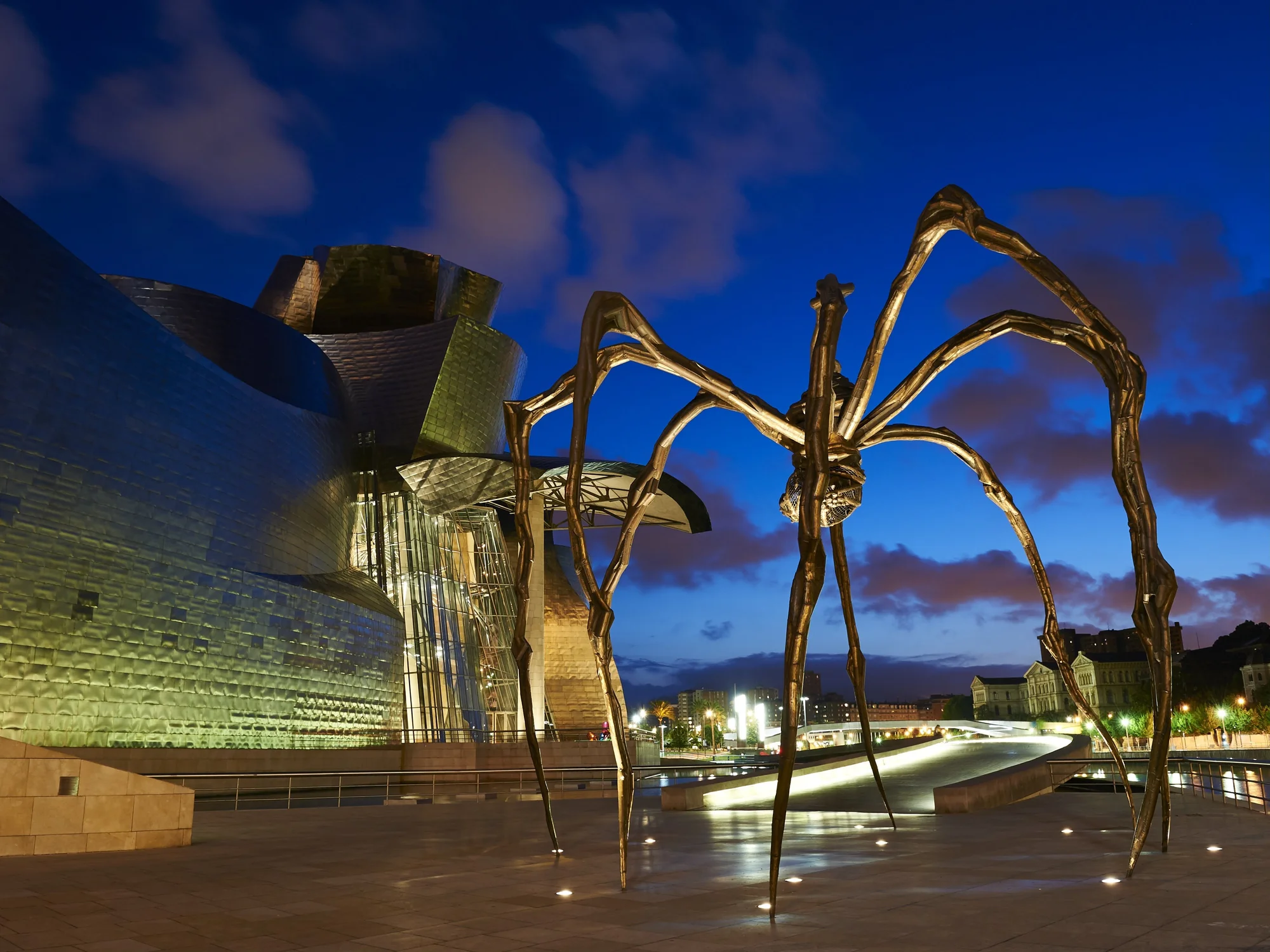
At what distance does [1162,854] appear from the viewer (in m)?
7.29

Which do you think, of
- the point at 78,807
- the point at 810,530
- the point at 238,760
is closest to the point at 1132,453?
the point at 810,530

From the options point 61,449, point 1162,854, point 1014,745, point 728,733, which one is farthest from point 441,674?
point 728,733

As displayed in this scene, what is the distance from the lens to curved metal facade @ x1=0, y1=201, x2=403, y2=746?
19922 mm

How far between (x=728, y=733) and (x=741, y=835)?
15304 centimetres

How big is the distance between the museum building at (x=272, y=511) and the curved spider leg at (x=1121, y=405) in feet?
49.0

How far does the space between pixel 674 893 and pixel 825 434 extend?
339 cm

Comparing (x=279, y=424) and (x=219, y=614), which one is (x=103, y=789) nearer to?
(x=219, y=614)

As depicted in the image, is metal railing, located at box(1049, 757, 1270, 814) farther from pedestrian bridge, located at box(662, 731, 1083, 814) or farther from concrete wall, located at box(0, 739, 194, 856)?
concrete wall, located at box(0, 739, 194, 856)

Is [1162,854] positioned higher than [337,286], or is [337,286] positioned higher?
[337,286]

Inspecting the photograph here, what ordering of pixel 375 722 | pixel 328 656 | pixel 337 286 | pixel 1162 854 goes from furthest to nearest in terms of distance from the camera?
pixel 337 286 → pixel 375 722 → pixel 328 656 → pixel 1162 854

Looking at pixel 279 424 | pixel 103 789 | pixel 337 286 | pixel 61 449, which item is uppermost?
pixel 337 286

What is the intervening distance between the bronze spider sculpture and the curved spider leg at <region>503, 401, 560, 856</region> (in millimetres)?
17

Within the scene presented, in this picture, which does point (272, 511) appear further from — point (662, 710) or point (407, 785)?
point (662, 710)

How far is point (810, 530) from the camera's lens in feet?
17.1
